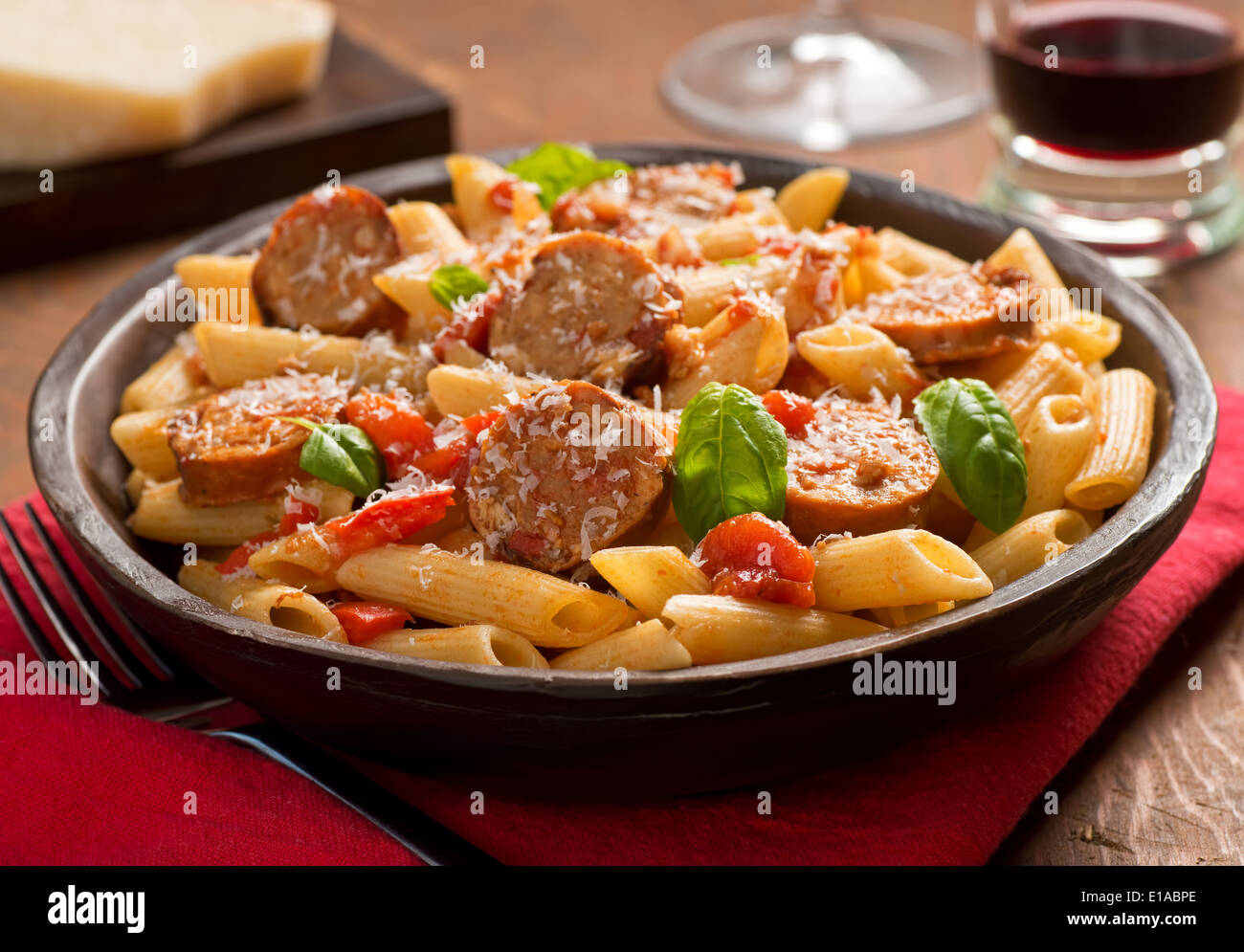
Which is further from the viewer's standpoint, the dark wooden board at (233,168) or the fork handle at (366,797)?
the dark wooden board at (233,168)

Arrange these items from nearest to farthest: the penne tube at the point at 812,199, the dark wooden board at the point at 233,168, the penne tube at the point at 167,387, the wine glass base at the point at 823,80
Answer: the penne tube at the point at 167,387, the penne tube at the point at 812,199, the dark wooden board at the point at 233,168, the wine glass base at the point at 823,80

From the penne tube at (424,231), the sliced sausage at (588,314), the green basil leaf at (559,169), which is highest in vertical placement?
the green basil leaf at (559,169)

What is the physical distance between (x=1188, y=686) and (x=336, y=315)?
77.6 inches

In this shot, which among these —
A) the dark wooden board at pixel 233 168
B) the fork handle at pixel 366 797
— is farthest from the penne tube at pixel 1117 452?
the dark wooden board at pixel 233 168

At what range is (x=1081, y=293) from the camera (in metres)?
3.29

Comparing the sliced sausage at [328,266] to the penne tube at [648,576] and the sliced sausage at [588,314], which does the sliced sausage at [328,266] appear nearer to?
the sliced sausage at [588,314]

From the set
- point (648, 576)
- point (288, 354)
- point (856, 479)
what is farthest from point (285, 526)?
point (856, 479)

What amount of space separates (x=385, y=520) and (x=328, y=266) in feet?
2.75

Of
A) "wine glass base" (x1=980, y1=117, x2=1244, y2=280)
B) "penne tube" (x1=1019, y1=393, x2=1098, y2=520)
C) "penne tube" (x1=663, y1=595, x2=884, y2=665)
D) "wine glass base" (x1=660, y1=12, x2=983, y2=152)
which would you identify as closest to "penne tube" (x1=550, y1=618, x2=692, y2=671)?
"penne tube" (x1=663, y1=595, x2=884, y2=665)

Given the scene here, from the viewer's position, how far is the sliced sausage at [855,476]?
254 cm

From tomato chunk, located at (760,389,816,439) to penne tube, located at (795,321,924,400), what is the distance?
17 cm

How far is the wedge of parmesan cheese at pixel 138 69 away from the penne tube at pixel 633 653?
3.02 metres

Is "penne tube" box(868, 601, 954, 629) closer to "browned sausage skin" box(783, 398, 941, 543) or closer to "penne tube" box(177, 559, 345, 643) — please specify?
"browned sausage skin" box(783, 398, 941, 543)

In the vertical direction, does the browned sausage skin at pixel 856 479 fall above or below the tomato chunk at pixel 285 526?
above
